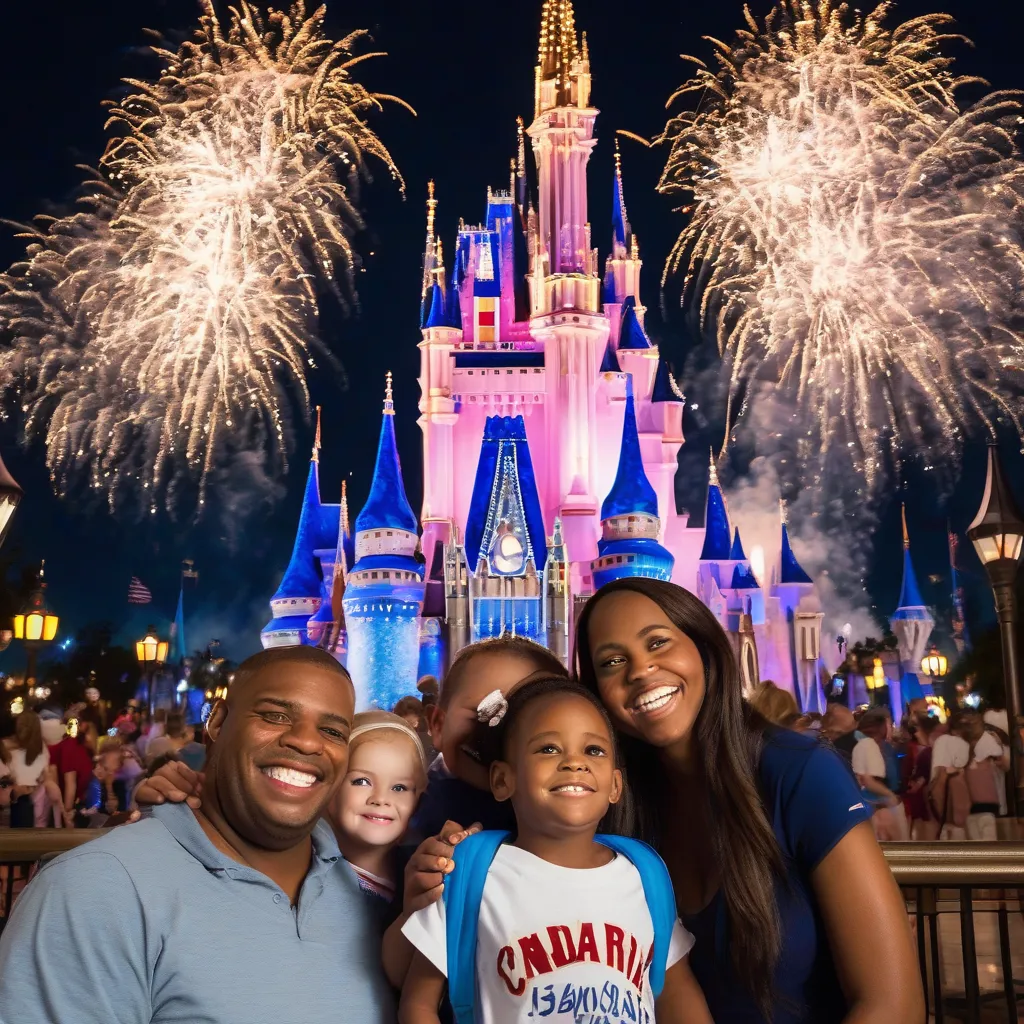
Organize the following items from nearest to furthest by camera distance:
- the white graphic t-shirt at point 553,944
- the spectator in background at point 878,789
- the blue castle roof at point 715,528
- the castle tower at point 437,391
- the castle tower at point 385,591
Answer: the white graphic t-shirt at point 553,944, the spectator in background at point 878,789, the castle tower at point 385,591, the blue castle roof at point 715,528, the castle tower at point 437,391

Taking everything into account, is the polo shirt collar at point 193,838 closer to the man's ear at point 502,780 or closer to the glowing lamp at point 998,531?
the man's ear at point 502,780

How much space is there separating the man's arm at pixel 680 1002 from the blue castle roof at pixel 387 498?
24.2 m

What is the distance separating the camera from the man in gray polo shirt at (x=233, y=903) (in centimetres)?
173

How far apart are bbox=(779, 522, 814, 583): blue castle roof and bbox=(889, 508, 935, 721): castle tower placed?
2229mm

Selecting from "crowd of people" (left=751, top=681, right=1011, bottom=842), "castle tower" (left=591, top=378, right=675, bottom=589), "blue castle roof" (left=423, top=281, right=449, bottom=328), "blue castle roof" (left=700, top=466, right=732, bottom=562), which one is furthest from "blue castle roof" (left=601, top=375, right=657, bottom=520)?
"crowd of people" (left=751, top=681, right=1011, bottom=842)

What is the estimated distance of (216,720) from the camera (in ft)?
6.91

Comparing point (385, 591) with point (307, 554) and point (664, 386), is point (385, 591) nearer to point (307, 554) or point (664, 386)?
point (307, 554)

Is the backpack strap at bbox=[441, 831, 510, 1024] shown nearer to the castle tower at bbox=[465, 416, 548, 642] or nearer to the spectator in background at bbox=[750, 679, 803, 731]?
the spectator in background at bbox=[750, 679, 803, 731]

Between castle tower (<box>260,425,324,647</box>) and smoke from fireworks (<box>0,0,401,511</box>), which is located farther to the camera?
castle tower (<box>260,425,324,647</box>)

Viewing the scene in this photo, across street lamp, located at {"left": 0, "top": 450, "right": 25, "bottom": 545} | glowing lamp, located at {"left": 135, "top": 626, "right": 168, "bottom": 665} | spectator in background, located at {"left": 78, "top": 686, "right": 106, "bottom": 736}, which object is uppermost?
street lamp, located at {"left": 0, "top": 450, "right": 25, "bottom": 545}

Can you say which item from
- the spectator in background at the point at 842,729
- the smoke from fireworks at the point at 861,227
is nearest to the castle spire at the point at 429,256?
the smoke from fireworks at the point at 861,227

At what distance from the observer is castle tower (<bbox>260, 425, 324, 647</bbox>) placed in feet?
89.9

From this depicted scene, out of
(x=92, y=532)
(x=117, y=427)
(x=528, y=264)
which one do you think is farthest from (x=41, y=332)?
(x=528, y=264)

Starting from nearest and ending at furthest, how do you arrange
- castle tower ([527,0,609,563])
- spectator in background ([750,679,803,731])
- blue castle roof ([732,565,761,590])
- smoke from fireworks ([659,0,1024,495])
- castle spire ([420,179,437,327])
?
spectator in background ([750,679,803,731]) → smoke from fireworks ([659,0,1024,495]) → blue castle roof ([732,565,761,590]) → castle tower ([527,0,609,563]) → castle spire ([420,179,437,327])
